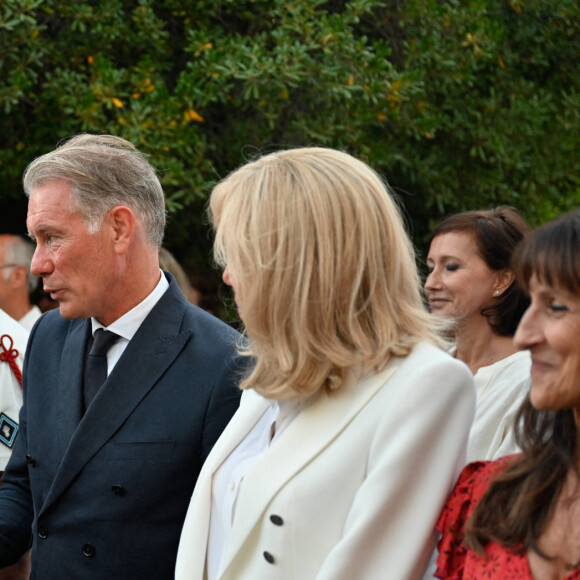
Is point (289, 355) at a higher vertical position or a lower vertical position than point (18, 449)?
higher

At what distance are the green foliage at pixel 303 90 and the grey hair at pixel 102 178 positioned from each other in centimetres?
283

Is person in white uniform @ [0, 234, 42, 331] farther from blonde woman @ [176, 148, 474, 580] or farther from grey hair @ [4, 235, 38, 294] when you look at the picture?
blonde woman @ [176, 148, 474, 580]

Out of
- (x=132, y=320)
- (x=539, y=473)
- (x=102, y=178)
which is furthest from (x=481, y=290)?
(x=539, y=473)

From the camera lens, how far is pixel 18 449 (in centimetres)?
349

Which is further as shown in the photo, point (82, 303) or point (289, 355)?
point (82, 303)

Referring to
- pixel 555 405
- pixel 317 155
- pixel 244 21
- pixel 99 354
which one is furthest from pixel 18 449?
pixel 244 21

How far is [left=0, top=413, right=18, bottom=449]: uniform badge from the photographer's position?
415 centimetres

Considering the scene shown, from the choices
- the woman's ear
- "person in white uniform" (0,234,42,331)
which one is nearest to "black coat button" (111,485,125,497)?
the woman's ear

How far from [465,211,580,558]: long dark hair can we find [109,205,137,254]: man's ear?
137cm

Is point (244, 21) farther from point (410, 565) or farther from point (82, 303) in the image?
point (410, 565)

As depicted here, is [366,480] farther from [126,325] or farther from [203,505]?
Result: [126,325]

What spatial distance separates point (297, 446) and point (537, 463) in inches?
22.4

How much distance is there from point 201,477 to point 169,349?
54 centimetres

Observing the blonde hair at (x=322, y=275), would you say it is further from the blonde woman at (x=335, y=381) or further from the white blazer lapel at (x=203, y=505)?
the white blazer lapel at (x=203, y=505)
